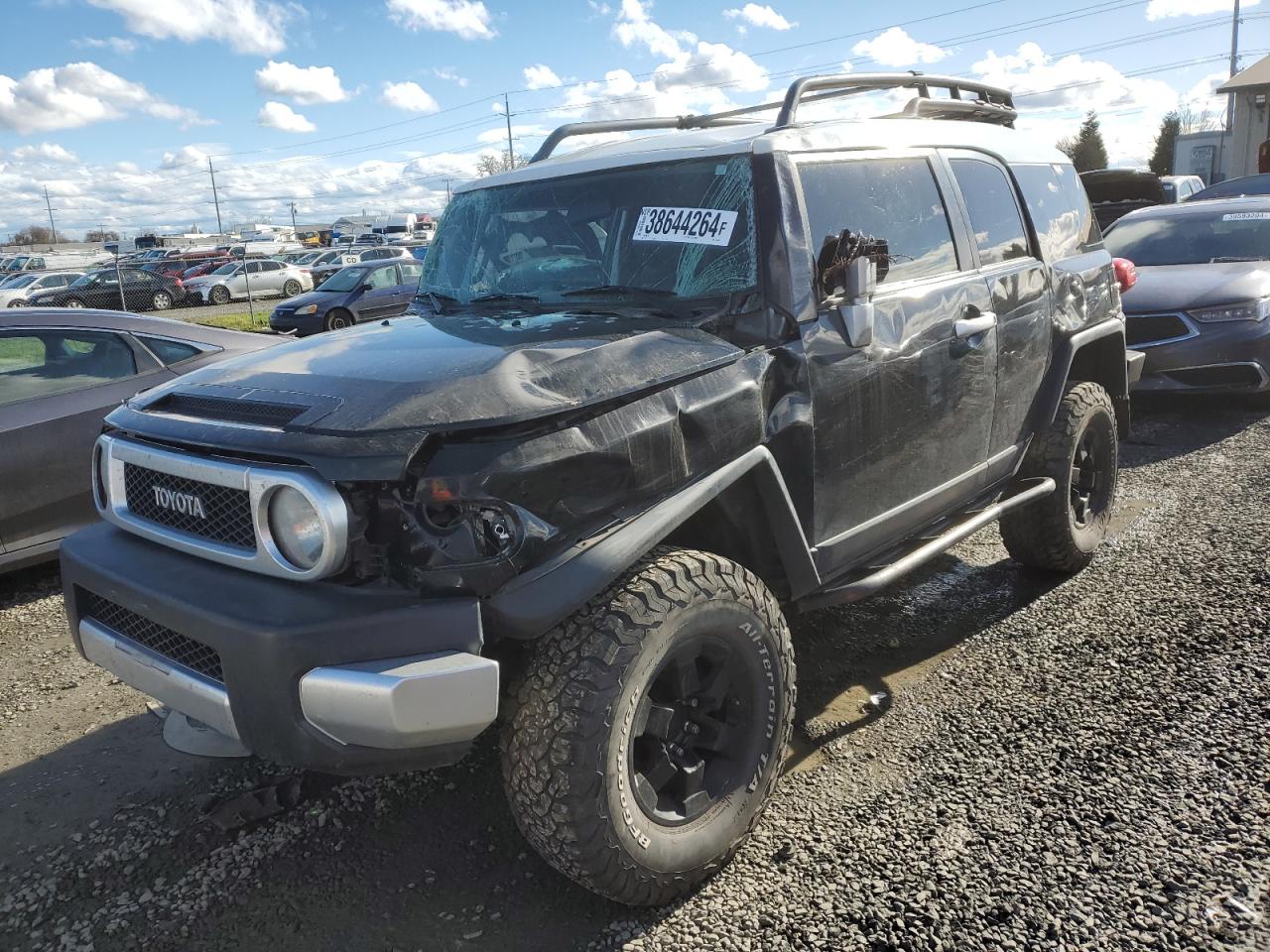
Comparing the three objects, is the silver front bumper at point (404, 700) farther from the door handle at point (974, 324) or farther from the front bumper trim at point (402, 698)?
the door handle at point (974, 324)

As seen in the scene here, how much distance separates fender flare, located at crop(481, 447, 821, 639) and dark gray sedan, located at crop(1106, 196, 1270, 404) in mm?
6276

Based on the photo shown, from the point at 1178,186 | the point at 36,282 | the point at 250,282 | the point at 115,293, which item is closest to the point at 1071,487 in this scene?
the point at 1178,186

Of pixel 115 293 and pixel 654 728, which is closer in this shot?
pixel 654 728

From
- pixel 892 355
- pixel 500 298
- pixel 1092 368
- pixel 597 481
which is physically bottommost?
Result: pixel 1092 368

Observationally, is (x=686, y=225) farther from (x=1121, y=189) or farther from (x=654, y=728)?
(x=1121, y=189)

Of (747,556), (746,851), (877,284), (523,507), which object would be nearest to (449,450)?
(523,507)

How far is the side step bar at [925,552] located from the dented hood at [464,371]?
34.3 inches


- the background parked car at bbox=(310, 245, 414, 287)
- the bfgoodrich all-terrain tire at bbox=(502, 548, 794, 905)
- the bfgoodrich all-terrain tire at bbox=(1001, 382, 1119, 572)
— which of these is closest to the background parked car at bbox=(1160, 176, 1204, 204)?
the bfgoodrich all-terrain tire at bbox=(1001, 382, 1119, 572)

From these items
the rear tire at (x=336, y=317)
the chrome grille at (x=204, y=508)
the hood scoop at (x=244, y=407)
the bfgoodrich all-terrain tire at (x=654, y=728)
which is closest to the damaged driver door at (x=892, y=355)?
the bfgoodrich all-terrain tire at (x=654, y=728)

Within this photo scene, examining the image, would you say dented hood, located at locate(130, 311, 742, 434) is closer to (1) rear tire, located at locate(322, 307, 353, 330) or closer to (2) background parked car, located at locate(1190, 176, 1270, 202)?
(2) background parked car, located at locate(1190, 176, 1270, 202)

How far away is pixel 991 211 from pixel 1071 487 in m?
1.37

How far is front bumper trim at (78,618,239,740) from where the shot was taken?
223 centimetres

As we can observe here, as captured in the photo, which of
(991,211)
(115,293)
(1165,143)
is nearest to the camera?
(991,211)

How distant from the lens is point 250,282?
3247cm
